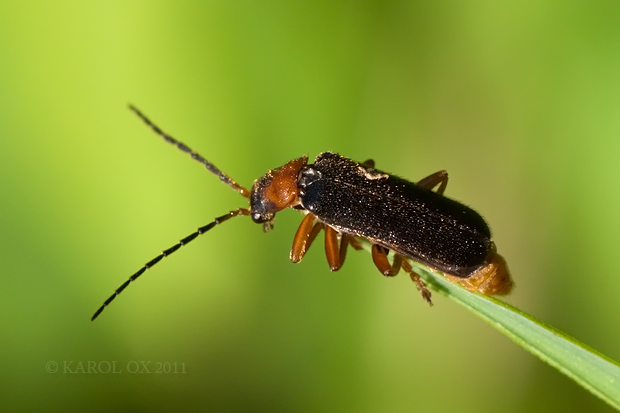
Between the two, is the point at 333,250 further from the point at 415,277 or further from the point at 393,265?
the point at 415,277

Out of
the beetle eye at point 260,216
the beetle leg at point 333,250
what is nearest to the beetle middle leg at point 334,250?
the beetle leg at point 333,250

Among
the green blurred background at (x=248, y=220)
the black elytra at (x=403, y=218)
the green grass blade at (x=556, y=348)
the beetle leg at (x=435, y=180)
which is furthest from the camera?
the green blurred background at (x=248, y=220)

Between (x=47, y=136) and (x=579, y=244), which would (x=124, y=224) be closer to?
(x=47, y=136)

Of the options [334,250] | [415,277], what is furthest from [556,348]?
[334,250]

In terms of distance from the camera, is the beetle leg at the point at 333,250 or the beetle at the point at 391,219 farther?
the beetle leg at the point at 333,250

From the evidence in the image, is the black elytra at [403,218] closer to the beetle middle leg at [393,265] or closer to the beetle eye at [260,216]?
the beetle middle leg at [393,265]

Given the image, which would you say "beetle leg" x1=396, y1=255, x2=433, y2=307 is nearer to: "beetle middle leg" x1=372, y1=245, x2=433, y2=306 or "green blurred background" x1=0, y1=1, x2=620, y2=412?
"beetle middle leg" x1=372, y1=245, x2=433, y2=306
